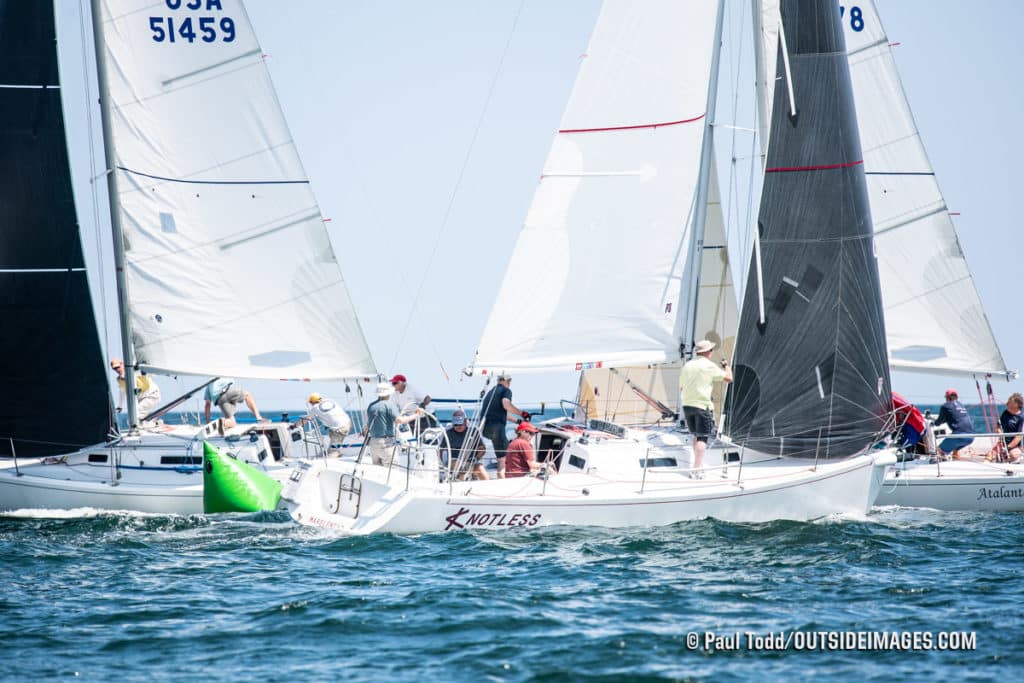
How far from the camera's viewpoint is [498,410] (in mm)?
15398

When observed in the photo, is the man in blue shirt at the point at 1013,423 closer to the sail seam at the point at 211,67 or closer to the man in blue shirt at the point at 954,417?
the man in blue shirt at the point at 954,417

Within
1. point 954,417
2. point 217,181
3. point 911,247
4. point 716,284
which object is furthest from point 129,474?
point 911,247

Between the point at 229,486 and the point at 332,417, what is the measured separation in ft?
9.83

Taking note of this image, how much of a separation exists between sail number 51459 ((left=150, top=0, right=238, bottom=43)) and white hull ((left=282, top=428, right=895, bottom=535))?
286 inches

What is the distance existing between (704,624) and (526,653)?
1.65 m

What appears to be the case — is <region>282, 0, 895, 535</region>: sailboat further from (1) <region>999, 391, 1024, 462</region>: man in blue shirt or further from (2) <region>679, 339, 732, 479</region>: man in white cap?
(1) <region>999, 391, 1024, 462</region>: man in blue shirt

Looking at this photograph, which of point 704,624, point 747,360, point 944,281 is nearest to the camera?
point 704,624

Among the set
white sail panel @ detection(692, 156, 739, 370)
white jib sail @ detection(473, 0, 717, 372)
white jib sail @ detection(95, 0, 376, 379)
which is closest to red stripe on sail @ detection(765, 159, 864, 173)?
white jib sail @ detection(473, 0, 717, 372)

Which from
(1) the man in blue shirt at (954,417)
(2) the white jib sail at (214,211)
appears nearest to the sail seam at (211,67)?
(2) the white jib sail at (214,211)

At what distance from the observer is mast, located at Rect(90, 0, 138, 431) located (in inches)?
641

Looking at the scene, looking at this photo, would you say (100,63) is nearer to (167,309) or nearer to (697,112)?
(167,309)

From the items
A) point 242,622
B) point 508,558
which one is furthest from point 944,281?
point 242,622

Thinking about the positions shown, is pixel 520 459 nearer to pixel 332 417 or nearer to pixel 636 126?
pixel 332 417

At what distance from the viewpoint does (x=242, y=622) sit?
382 inches
